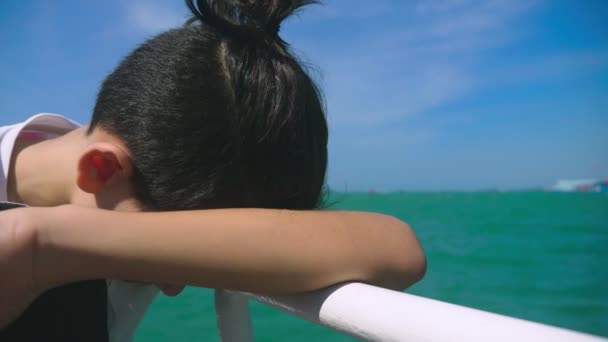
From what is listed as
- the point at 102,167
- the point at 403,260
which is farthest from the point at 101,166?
the point at 403,260

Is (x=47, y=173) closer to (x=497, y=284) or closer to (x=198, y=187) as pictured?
(x=198, y=187)

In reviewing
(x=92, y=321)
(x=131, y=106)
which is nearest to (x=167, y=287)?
(x=92, y=321)

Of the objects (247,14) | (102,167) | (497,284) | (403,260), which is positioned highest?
(247,14)

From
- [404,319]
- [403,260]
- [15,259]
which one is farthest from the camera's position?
[403,260]

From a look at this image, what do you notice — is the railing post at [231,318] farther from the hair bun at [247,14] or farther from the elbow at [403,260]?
the hair bun at [247,14]

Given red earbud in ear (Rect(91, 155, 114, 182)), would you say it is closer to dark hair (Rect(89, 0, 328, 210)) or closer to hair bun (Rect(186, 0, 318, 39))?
dark hair (Rect(89, 0, 328, 210))

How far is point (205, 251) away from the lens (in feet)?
2.05

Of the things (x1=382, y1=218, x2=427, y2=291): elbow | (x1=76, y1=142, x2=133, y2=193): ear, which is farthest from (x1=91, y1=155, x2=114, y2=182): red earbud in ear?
(x1=382, y1=218, x2=427, y2=291): elbow

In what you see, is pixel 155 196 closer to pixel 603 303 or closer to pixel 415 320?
pixel 415 320

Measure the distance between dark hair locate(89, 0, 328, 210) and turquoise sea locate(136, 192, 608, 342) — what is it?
42cm

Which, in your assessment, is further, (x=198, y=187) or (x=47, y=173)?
(x=47, y=173)

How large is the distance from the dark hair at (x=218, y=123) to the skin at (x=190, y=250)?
0.71 feet

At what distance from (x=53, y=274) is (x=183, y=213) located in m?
0.19

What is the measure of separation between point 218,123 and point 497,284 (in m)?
11.1
